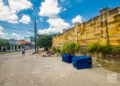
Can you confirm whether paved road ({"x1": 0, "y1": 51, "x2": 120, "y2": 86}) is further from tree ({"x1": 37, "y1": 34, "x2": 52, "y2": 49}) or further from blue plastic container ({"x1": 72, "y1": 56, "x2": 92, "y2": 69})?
tree ({"x1": 37, "y1": 34, "x2": 52, "y2": 49})

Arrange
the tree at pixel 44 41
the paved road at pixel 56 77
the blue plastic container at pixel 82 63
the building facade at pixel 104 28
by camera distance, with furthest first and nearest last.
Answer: the tree at pixel 44 41
the blue plastic container at pixel 82 63
the building facade at pixel 104 28
the paved road at pixel 56 77

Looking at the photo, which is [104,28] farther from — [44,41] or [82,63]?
[44,41]

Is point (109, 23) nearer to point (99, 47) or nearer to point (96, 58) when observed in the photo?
point (99, 47)

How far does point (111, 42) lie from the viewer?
4832 millimetres

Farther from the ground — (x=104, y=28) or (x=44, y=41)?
(x=104, y=28)

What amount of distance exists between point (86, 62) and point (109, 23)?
3223 millimetres

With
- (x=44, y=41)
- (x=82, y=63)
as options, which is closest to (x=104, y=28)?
(x=82, y=63)

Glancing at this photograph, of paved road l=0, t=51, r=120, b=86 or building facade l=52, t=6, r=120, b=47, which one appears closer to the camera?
paved road l=0, t=51, r=120, b=86

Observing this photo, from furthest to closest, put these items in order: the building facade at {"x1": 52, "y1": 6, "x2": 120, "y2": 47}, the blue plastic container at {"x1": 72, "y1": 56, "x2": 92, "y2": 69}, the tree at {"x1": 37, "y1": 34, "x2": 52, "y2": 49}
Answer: the tree at {"x1": 37, "y1": 34, "x2": 52, "y2": 49}, the blue plastic container at {"x1": 72, "y1": 56, "x2": 92, "y2": 69}, the building facade at {"x1": 52, "y1": 6, "x2": 120, "y2": 47}

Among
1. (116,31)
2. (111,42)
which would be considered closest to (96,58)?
(111,42)

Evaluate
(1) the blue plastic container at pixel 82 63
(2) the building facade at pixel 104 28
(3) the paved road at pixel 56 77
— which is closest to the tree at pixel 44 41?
(2) the building facade at pixel 104 28

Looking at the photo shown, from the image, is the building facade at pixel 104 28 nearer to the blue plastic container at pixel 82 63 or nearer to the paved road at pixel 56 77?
the blue plastic container at pixel 82 63

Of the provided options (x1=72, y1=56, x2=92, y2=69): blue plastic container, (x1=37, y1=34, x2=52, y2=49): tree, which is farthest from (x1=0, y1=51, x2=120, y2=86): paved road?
(x1=37, y1=34, x2=52, y2=49): tree

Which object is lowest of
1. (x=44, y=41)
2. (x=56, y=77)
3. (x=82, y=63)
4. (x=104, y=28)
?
(x=56, y=77)
